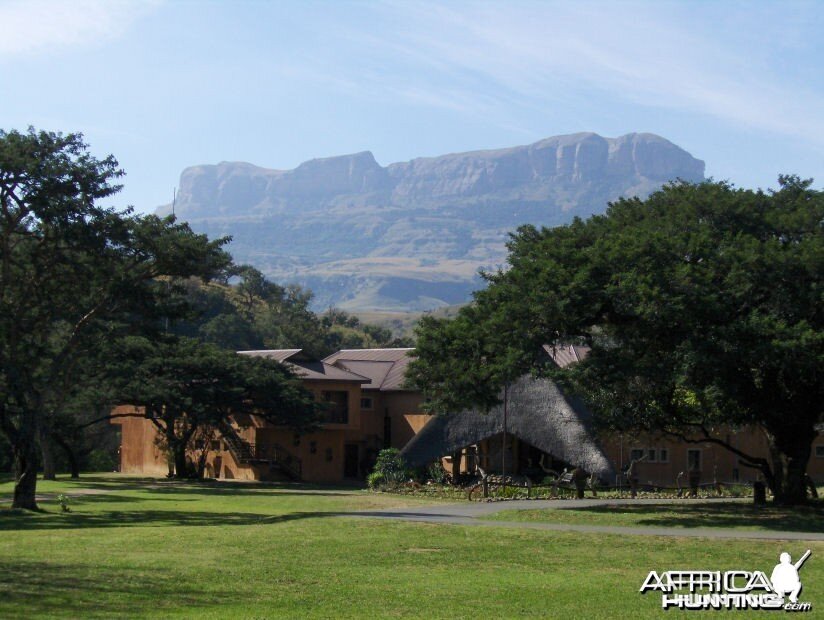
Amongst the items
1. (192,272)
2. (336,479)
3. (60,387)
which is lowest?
(336,479)

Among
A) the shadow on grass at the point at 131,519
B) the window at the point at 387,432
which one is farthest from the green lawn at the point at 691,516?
the window at the point at 387,432

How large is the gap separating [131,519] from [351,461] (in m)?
36.4

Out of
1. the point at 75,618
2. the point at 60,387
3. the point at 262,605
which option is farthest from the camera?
the point at 60,387

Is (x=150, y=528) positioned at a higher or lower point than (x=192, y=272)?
lower

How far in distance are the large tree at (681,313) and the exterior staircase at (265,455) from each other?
99.4 ft

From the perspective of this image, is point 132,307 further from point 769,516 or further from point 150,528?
point 769,516

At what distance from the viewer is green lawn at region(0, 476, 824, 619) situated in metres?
Answer: 15.1

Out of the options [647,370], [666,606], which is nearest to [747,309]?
[647,370]

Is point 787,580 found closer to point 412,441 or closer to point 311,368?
point 412,441

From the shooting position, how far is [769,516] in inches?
1261

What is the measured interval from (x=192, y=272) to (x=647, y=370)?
1667 cm

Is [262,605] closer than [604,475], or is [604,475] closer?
[262,605]

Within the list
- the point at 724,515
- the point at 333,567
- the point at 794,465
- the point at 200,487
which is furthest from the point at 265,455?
the point at 333,567

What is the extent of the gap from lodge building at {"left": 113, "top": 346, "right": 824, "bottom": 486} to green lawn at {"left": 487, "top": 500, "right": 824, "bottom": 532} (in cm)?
1554
